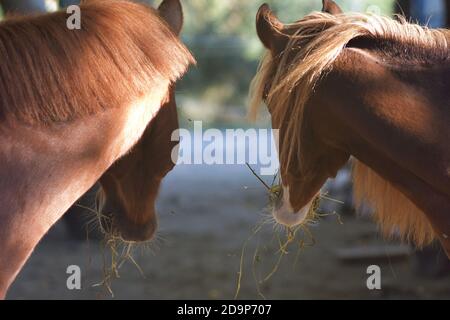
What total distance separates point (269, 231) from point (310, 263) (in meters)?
1.02

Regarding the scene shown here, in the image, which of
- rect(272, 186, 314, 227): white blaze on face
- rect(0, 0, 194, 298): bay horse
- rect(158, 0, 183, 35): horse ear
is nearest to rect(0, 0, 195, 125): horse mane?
rect(0, 0, 194, 298): bay horse

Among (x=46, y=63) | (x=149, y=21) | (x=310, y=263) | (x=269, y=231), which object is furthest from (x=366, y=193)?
(x=269, y=231)

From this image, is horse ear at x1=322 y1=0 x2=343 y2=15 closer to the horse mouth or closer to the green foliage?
the horse mouth

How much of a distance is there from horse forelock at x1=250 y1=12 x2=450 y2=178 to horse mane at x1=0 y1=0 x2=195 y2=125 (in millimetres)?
339

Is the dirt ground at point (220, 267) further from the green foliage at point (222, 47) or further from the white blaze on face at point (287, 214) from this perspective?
the green foliage at point (222, 47)

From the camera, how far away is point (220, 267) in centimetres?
565

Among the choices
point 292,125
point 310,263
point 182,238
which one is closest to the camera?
point 292,125

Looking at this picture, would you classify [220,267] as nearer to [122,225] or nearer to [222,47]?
[122,225]

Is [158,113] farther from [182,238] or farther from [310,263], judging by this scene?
[182,238]

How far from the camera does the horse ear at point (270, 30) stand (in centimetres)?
247

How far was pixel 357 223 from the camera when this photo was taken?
698 centimetres

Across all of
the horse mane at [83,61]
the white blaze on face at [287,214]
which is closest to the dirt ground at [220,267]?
the white blaze on face at [287,214]

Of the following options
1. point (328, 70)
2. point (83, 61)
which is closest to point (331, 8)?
point (328, 70)

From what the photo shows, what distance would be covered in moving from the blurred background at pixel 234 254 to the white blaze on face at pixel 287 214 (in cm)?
15
